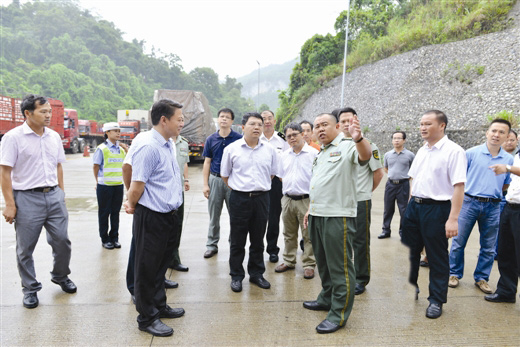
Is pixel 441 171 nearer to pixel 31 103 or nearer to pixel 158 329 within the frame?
pixel 158 329

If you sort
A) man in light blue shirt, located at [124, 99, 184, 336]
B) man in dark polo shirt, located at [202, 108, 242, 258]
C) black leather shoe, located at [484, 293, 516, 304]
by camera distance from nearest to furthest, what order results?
Result: man in light blue shirt, located at [124, 99, 184, 336], black leather shoe, located at [484, 293, 516, 304], man in dark polo shirt, located at [202, 108, 242, 258]

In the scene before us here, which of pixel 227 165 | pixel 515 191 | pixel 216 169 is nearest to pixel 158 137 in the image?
pixel 227 165

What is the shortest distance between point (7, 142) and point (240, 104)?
312 feet

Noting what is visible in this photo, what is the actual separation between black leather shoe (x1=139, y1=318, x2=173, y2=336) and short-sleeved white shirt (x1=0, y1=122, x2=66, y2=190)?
5.35ft

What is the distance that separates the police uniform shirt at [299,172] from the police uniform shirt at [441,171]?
126 centimetres

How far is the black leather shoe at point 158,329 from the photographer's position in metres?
2.81

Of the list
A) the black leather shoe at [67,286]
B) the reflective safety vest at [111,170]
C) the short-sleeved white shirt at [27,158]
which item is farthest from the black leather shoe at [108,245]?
the short-sleeved white shirt at [27,158]

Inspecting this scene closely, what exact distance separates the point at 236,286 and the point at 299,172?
144cm

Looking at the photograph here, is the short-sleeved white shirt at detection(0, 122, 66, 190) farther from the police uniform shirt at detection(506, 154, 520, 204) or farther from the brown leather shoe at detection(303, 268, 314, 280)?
the police uniform shirt at detection(506, 154, 520, 204)

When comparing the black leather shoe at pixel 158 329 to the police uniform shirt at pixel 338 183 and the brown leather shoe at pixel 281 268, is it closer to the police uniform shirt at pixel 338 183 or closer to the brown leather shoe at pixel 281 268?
the police uniform shirt at pixel 338 183

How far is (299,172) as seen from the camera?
4.23 metres

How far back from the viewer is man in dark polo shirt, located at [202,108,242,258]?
186 inches

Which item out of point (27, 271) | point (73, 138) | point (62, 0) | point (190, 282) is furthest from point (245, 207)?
point (62, 0)

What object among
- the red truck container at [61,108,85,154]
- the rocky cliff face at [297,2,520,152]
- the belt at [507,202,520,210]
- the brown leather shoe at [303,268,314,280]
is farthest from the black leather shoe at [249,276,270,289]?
the red truck container at [61,108,85,154]
